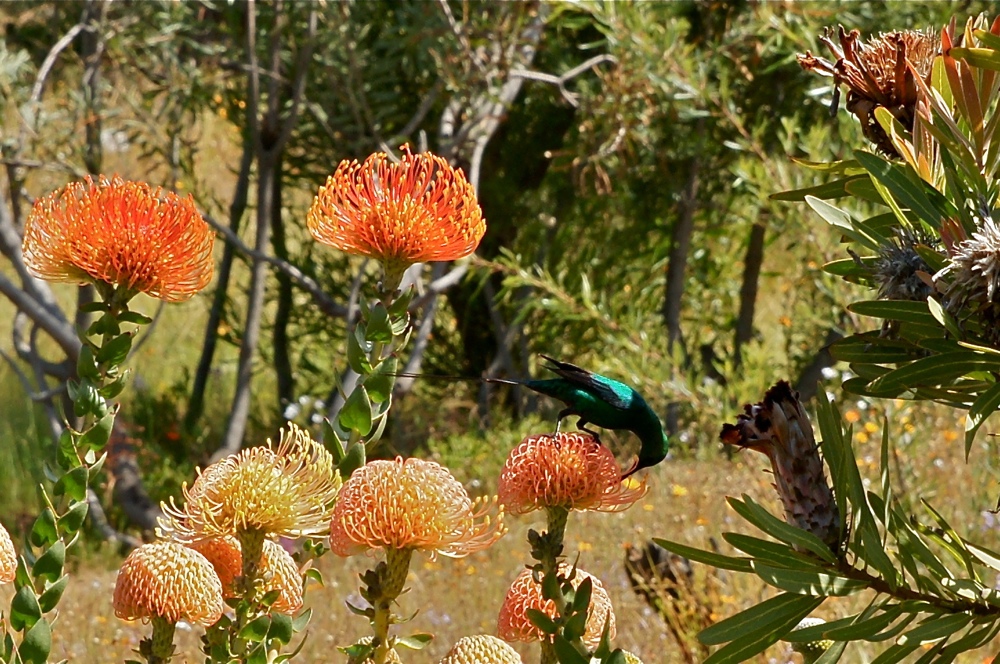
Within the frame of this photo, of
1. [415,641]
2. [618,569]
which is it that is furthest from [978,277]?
[618,569]

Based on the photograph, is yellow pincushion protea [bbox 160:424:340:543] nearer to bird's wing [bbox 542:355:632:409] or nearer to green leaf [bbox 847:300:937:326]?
bird's wing [bbox 542:355:632:409]

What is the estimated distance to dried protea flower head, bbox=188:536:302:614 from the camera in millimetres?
1266

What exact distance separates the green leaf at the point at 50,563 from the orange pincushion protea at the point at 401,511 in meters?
0.30

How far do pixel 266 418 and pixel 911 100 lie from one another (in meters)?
6.25

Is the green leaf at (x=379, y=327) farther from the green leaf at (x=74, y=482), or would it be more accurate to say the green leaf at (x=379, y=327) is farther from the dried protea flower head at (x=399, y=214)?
the green leaf at (x=74, y=482)

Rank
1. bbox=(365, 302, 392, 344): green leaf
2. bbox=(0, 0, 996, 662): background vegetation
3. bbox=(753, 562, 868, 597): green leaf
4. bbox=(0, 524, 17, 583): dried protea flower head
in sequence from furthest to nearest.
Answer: bbox=(0, 0, 996, 662): background vegetation, bbox=(365, 302, 392, 344): green leaf, bbox=(0, 524, 17, 583): dried protea flower head, bbox=(753, 562, 868, 597): green leaf

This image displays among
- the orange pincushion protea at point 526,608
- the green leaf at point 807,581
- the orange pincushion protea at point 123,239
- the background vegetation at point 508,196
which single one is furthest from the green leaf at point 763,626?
the background vegetation at point 508,196

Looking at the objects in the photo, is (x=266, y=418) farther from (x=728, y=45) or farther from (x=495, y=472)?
(x=728, y=45)

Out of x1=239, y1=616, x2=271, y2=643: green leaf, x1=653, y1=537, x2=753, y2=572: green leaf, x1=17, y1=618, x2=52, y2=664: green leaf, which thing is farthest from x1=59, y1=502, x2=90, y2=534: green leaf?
x1=653, y1=537, x2=753, y2=572: green leaf

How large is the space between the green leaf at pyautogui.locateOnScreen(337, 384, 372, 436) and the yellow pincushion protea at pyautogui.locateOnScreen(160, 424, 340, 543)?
0.05m

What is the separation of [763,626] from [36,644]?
2.24 ft

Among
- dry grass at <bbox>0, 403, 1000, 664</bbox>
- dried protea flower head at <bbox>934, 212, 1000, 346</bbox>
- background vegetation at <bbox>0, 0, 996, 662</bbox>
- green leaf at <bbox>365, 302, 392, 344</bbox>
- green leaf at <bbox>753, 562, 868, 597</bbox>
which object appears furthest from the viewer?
background vegetation at <bbox>0, 0, 996, 662</bbox>

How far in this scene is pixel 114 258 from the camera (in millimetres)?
1185

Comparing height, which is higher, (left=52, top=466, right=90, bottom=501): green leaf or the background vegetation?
(left=52, top=466, right=90, bottom=501): green leaf
